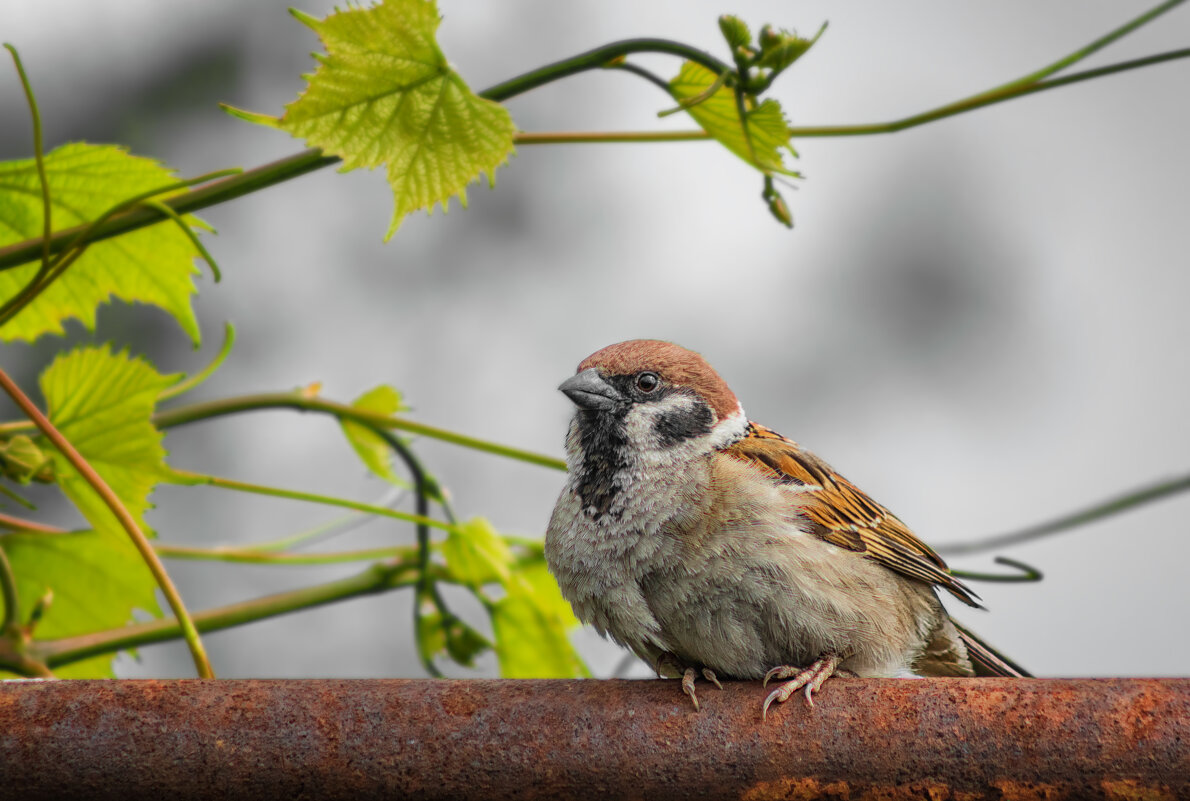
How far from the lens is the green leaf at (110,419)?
1442 millimetres

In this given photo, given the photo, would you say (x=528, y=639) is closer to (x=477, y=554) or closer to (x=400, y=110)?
(x=477, y=554)

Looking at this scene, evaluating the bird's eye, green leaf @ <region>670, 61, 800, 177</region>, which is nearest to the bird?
the bird's eye

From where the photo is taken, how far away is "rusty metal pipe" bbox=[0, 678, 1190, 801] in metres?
0.96

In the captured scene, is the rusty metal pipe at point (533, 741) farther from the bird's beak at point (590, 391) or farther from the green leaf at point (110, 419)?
the bird's beak at point (590, 391)

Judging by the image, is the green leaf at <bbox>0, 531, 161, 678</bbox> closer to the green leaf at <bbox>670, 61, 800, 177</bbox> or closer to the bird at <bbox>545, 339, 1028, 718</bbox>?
the bird at <bbox>545, 339, 1028, 718</bbox>

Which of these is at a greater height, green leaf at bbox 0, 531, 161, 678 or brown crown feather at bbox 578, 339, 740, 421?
brown crown feather at bbox 578, 339, 740, 421

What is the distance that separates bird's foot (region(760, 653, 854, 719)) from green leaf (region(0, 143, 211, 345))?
2.72 ft

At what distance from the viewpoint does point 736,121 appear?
1.29 metres

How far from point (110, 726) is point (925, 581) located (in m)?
1.13

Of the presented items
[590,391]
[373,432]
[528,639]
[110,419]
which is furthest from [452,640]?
[110,419]

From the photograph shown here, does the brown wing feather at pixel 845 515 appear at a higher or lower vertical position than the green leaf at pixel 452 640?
higher

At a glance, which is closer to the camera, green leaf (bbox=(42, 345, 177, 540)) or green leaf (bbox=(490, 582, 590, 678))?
green leaf (bbox=(42, 345, 177, 540))

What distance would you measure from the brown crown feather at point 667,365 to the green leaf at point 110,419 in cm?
61

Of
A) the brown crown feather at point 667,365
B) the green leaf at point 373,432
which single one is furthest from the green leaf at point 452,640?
the brown crown feather at point 667,365
